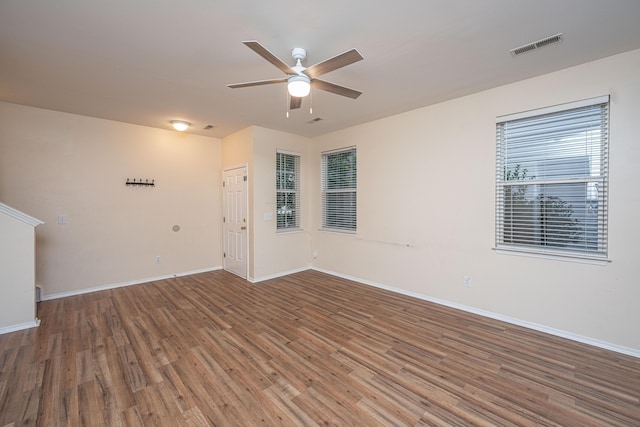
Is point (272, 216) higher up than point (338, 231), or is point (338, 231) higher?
point (272, 216)

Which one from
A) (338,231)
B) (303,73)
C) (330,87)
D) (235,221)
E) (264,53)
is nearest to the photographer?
(264,53)

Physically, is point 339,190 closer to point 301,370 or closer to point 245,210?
point 245,210

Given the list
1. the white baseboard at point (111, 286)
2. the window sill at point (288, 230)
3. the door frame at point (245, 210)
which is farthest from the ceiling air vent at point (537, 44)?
the white baseboard at point (111, 286)

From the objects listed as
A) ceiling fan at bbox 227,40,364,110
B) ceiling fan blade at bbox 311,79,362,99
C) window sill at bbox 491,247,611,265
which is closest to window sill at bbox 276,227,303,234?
ceiling fan at bbox 227,40,364,110

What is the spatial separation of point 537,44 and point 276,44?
228cm

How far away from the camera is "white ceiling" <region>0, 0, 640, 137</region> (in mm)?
1909

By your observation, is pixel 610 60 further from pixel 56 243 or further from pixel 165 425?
pixel 56 243

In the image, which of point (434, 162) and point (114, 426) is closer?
point (114, 426)

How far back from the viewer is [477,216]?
338 centimetres

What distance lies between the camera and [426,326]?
3.07 metres

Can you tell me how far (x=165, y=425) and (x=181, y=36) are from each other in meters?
2.88

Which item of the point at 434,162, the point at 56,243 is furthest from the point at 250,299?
the point at 434,162

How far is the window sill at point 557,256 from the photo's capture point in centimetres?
263

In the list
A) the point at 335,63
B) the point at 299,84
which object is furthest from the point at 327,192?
the point at 335,63
